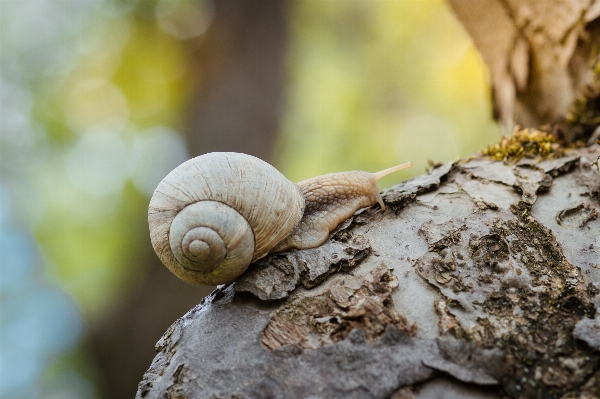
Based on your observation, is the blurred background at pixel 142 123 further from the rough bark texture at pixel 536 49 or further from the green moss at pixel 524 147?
the green moss at pixel 524 147

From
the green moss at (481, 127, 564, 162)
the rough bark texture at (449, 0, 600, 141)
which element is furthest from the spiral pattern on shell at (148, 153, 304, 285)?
the rough bark texture at (449, 0, 600, 141)

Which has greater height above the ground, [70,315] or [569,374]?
[70,315]

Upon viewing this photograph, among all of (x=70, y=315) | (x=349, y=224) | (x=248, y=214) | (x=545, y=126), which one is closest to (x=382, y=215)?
(x=349, y=224)

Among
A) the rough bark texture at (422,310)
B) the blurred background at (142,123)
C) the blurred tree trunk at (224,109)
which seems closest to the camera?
the rough bark texture at (422,310)

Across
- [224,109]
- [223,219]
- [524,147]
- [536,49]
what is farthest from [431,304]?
[224,109]

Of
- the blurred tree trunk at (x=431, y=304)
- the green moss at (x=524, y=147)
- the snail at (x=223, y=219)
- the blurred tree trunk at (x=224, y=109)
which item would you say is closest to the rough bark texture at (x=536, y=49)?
the blurred tree trunk at (x=431, y=304)

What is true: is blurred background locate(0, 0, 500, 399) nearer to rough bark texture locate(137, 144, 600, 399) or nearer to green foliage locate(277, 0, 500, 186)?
green foliage locate(277, 0, 500, 186)

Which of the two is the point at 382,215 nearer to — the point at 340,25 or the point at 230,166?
the point at 230,166
